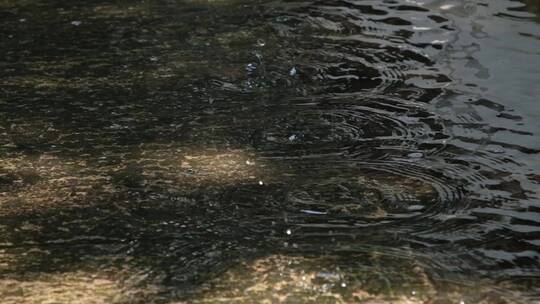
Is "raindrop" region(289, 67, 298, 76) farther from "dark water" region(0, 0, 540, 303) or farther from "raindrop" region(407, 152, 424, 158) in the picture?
"raindrop" region(407, 152, 424, 158)

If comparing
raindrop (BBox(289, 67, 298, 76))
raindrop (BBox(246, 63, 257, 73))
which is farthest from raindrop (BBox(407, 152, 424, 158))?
raindrop (BBox(246, 63, 257, 73))

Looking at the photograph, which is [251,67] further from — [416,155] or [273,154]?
[416,155]

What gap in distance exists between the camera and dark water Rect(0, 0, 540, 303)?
6.59 feet

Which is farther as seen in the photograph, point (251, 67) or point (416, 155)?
point (251, 67)

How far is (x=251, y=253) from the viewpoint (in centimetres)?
210

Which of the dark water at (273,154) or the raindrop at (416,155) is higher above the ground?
the dark water at (273,154)

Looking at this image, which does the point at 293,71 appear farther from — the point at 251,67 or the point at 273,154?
the point at 273,154

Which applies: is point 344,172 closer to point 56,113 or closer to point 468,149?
point 468,149

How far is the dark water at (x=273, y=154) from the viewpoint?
201 centimetres

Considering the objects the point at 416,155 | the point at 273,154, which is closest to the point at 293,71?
the point at 273,154

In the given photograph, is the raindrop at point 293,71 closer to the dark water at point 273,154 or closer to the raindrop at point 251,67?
the dark water at point 273,154

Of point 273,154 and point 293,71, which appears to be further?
point 293,71

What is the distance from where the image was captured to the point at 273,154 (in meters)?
2.68

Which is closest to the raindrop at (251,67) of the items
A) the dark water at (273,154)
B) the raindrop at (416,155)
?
the dark water at (273,154)
